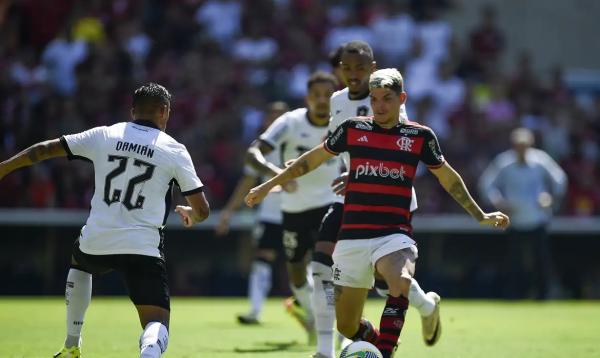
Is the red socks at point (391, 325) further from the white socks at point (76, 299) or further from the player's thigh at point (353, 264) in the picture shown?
the white socks at point (76, 299)

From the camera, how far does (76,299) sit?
8.73m

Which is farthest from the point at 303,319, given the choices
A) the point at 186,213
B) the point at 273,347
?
the point at 186,213

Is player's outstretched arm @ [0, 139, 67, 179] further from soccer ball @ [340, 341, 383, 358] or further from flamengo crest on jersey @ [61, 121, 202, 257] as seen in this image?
soccer ball @ [340, 341, 383, 358]

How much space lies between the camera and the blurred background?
20859mm

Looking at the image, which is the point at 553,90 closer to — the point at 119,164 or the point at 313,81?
the point at 313,81

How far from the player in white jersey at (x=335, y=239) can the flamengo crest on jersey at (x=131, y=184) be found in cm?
199

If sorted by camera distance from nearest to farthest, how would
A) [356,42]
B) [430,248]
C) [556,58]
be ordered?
[356,42] < [430,248] < [556,58]

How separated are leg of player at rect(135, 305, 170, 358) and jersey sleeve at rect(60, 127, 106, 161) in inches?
45.2

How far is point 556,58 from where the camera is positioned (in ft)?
85.1

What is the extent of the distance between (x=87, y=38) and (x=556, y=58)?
407 inches

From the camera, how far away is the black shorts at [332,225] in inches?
407

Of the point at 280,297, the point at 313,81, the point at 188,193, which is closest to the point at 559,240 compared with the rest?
the point at 280,297

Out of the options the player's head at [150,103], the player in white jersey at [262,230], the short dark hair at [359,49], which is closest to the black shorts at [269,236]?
the player in white jersey at [262,230]

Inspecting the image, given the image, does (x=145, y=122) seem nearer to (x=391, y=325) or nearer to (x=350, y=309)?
(x=350, y=309)
